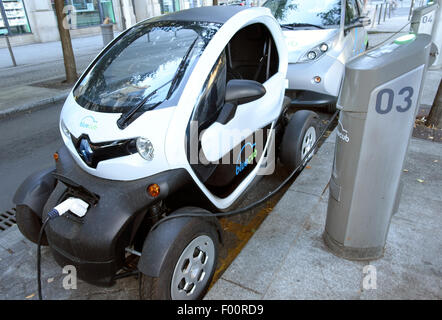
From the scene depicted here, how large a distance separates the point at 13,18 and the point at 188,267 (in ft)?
63.9

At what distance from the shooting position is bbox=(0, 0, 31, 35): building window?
16484 millimetres

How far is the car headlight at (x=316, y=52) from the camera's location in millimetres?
5273

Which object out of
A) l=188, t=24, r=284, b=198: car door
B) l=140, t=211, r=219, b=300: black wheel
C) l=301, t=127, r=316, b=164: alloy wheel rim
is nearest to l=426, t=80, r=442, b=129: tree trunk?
l=301, t=127, r=316, b=164: alloy wheel rim

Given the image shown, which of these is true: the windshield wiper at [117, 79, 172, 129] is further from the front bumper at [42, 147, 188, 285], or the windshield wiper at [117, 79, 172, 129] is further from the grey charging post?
the grey charging post

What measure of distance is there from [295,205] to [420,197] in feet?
3.90

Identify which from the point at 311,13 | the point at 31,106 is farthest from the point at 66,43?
the point at 311,13

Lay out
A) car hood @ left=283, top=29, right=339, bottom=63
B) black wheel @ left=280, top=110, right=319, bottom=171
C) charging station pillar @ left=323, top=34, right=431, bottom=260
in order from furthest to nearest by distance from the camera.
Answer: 1. car hood @ left=283, top=29, right=339, bottom=63
2. black wheel @ left=280, top=110, right=319, bottom=171
3. charging station pillar @ left=323, top=34, right=431, bottom=260

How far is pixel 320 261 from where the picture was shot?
2459 mm

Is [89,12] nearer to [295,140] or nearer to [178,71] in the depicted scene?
[295,140]

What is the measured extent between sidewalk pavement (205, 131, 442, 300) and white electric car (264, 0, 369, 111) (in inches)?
95.4

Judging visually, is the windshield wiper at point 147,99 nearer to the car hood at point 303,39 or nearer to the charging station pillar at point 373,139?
the charging station pillar at point 373,139

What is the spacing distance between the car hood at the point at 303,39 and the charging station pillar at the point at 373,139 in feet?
10.7
